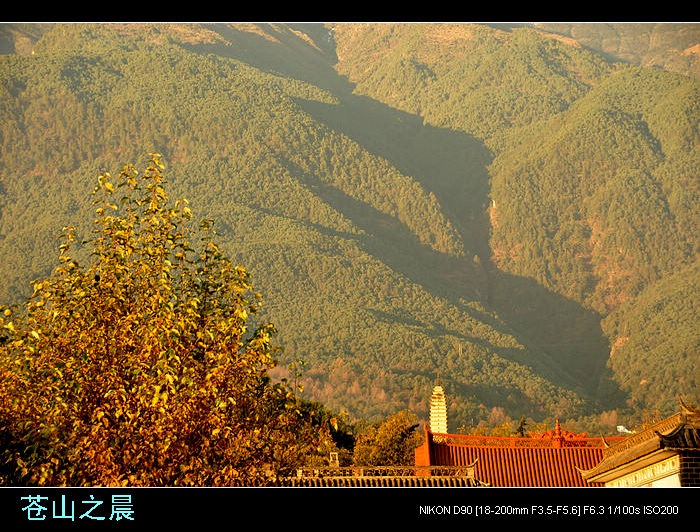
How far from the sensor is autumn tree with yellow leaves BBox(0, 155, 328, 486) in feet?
59.4

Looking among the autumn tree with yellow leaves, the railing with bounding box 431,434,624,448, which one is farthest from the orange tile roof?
the autumn tree with yellow leaves

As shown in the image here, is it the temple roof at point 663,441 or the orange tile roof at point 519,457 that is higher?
the orange tile roof at point 519,457

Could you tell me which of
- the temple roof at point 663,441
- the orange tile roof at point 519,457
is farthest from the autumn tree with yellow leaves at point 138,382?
the orange tile roof at point 519,457

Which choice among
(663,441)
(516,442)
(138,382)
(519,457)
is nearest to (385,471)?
(519,457)

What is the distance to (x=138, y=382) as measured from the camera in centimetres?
1862

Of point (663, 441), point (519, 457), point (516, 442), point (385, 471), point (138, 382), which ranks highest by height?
point (516, 442)

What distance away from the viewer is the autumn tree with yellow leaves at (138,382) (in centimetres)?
1809

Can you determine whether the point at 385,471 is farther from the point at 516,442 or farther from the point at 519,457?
the point at 516,442

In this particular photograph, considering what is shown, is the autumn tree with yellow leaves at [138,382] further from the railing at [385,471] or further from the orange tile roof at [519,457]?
the orange tile roof at [519,457]

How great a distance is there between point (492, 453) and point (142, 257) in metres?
25.9

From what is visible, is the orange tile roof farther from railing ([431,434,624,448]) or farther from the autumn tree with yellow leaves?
the autumn tree with yellow leaves

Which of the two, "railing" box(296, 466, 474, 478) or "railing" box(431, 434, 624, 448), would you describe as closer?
"railing" box(296, 466, 474, 478)
